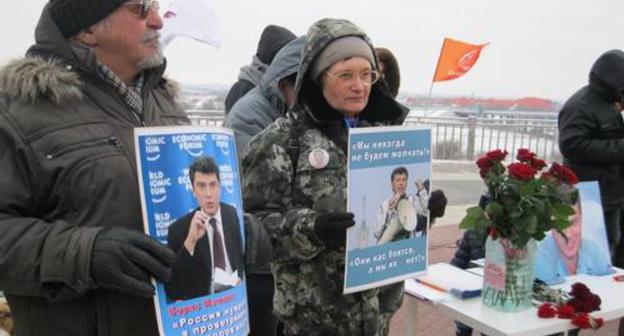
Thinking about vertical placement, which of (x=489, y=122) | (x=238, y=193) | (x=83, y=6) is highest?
(x=83, y=6)

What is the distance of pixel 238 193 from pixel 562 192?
1552mm

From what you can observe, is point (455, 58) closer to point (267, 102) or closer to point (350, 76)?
point (267, 102)

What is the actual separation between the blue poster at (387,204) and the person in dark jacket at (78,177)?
696 mm

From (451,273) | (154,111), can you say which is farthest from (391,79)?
(154,111)

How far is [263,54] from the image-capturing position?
12.0 feet

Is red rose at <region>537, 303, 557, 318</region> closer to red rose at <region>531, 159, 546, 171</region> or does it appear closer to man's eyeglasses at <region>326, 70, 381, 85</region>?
red rose at <region>531, 159, 546, 171</region>

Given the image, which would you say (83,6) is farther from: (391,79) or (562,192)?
(391,79)

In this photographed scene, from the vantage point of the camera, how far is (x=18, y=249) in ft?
4.23

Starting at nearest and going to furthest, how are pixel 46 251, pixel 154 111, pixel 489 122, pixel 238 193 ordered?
1. pixel 46 251
2. pixel 238 193
3. pixel 154 111
4. pixel 489 122

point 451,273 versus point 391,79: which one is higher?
point 391,79

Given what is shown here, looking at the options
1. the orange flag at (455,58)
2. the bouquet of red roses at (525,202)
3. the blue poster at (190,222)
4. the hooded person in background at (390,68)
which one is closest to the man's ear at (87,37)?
the blue poster at (190,222)

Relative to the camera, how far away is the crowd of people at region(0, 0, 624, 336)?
51.0 inches

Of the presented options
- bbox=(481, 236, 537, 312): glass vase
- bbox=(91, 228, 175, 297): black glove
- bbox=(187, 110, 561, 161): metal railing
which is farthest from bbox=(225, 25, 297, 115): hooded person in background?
bbox=(187, 110, 561, 161): metal railing

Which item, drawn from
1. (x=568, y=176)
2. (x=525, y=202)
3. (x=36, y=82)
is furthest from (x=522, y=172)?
(x=36, y=82)
